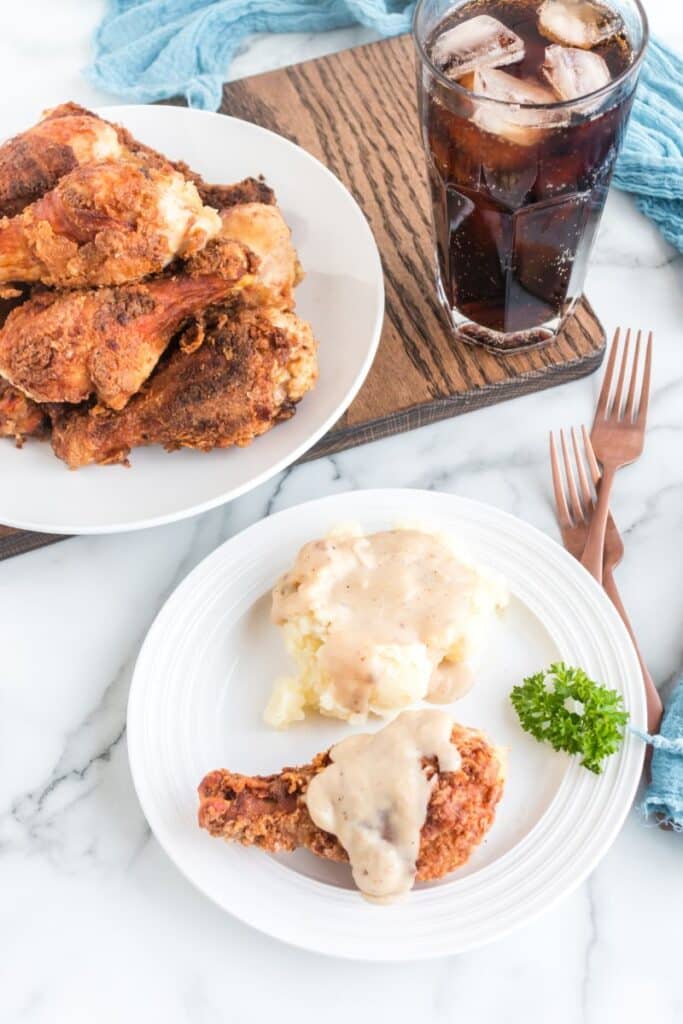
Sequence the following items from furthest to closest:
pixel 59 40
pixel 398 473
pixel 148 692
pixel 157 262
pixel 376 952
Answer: pixel 59 40 < pixel 398 473 < pixel 157 262 < pixel 148 692 < pixel 376 952

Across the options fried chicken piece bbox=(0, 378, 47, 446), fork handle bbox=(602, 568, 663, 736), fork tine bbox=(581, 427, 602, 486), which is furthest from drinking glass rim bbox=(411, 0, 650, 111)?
fried chicken piece bbox=(0, 378, 47, 446)

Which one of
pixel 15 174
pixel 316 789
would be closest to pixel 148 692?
pixel 316 789

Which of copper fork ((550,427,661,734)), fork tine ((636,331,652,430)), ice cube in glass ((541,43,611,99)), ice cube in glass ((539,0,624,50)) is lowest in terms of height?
copper fork ((550,427,661,734))

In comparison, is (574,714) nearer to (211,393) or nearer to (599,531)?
(599,531)

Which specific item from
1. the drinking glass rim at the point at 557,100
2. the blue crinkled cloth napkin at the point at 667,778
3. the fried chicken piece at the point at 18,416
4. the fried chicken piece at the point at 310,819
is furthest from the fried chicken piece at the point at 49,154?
the blue crinkled cloth napkin at the point at 667,778

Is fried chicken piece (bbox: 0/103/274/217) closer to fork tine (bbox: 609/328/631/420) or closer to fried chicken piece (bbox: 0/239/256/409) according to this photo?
fried chicken piece (bbox: 0/239/256/409)

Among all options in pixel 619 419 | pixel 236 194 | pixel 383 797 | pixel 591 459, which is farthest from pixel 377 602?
pixel 236 194

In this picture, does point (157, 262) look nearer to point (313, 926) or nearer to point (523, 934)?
point (313, 926)

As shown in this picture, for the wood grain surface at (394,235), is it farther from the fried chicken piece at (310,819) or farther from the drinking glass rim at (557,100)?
the fried chicken piece at (310,819)

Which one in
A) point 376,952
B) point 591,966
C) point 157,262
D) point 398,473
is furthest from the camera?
point 398,473
